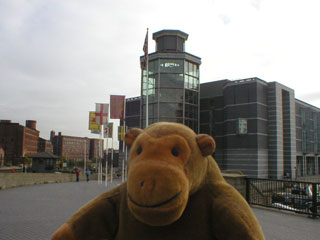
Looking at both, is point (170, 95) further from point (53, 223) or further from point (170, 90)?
point (53, 223)

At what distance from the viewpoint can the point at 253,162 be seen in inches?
1248

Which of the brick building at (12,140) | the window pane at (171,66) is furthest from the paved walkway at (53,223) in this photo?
the brick building at (12,140)

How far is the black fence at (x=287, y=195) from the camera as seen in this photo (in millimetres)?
8833

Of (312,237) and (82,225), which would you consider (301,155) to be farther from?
(82,225)

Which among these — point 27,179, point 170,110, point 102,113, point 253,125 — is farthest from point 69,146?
point 102,113

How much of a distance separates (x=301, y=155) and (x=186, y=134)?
162 feet

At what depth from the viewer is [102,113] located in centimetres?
2095

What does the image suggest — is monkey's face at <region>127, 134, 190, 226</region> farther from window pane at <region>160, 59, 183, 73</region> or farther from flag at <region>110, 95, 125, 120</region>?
window pane at <region>160, 59, 183, 73</region>

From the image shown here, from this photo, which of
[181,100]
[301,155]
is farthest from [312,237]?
[301,155]

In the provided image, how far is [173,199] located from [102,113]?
1956 centimetres

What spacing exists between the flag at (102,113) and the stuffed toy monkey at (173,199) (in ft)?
60.6

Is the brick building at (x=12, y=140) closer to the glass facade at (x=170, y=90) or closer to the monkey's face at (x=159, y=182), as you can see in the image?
the glass facade at (x=170, y=90)

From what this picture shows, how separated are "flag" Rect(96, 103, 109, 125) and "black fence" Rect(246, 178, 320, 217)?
13.3 metres

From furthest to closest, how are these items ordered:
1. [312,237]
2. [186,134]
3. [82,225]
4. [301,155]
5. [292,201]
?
[301,155] < [292,201] < [312,237] < [82,225] < [186,134]
